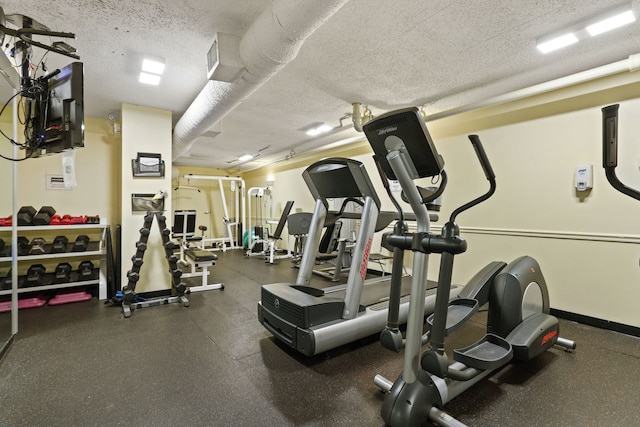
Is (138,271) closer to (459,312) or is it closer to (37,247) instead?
(37,247)

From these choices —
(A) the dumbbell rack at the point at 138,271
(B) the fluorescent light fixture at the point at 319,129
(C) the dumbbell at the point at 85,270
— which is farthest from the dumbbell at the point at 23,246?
(B) the fluorescent light fixture at the point at 319,129

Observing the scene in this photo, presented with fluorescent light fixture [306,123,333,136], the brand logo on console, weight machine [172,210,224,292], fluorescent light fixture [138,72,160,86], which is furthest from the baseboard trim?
fluorescent light fixture [138,72,160,86]

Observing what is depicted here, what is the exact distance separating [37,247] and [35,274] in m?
0.33

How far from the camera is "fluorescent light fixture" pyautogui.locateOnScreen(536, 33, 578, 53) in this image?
7.46ft

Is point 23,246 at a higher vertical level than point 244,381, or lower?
higher

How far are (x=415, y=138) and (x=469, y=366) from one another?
1.39 metres

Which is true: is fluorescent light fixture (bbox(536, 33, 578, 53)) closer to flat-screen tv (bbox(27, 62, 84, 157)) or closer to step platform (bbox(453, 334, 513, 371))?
step platform (bbox(453, 334, 513, 371))

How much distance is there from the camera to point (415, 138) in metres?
1.46

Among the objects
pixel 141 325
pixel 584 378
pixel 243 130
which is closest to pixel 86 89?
pixel 243 130

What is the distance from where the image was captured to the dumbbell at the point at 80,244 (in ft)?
12.1

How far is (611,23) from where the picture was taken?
2104mm

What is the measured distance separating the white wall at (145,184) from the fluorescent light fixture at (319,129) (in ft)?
7.21

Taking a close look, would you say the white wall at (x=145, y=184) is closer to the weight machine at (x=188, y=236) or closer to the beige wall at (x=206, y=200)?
the weight machine at (x=188, y=236)

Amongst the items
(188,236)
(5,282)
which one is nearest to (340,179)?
(5,282)
